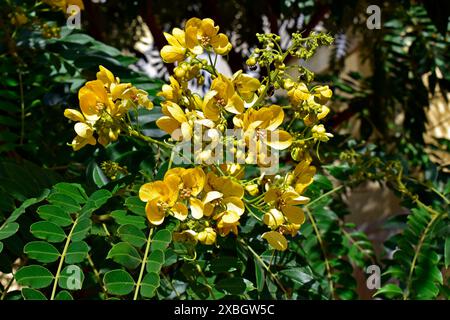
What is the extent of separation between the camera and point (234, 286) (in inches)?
47.1

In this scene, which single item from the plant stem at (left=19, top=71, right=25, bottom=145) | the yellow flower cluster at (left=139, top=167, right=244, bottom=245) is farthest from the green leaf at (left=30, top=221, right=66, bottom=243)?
the plant stem at (left=19, top=71, right=25, bottom=145)

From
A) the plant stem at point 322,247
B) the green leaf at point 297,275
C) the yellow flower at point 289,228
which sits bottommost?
the plant stem at point 322,247

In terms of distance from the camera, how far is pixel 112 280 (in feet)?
3.51

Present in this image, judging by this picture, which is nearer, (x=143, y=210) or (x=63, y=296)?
(x=63, y=296)

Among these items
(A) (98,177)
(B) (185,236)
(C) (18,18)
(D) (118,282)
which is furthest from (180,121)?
(C) (18,18)

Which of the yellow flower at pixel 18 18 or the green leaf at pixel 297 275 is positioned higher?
→ the yellow flower at pixel 18 18

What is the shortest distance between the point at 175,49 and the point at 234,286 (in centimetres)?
43

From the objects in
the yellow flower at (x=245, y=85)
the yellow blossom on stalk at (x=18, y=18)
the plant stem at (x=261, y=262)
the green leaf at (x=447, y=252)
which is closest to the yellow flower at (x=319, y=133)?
the yellow flower at (x=245, y=85)

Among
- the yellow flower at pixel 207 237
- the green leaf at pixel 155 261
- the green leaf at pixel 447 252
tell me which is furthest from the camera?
the green leaf at pixel 447 252

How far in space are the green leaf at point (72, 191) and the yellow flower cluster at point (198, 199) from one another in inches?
9.6

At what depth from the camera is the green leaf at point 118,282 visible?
1070 millimetres

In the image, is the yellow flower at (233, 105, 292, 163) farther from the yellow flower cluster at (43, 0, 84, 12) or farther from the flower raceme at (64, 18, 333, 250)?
the yellow flower cluster at (43, 0, 84, 12)

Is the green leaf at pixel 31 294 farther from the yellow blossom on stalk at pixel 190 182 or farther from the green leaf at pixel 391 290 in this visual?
the green leaf at pixel 391 290

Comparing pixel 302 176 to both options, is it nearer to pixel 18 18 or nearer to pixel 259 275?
pixel 259 275
